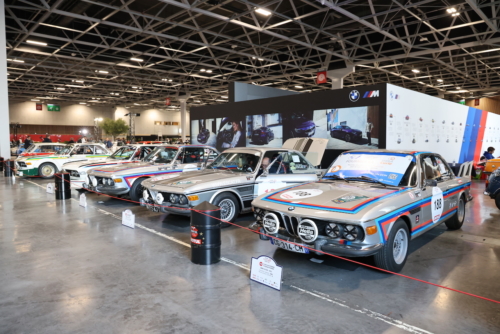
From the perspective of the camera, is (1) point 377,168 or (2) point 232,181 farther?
(2) point 232,181

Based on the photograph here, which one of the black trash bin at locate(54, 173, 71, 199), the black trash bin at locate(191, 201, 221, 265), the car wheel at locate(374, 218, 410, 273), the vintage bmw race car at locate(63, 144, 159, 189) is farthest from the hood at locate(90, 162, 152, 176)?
the car wheel at locate(374, 218, 410, 273)

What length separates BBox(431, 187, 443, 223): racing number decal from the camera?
4.98 m

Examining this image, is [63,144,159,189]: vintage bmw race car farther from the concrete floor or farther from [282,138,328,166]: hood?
[282,138,328,166]: hood

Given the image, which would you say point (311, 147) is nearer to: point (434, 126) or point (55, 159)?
point (434, 126)

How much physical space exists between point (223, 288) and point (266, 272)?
50 cm

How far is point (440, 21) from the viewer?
1620 centimetres

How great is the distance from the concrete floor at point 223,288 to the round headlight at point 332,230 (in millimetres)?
555

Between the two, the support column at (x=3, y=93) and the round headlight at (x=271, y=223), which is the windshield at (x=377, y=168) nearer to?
the round headlight at (x=271, y=223)

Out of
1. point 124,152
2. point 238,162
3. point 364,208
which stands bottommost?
point 364,208

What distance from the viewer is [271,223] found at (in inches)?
170

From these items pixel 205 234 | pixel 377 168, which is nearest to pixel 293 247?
pixel 205 234

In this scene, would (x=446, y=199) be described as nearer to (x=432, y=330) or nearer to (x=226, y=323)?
(x=432, y=330)

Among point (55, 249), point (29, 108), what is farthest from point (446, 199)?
point (29, 108)

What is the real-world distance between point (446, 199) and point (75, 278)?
5423 millimetres
